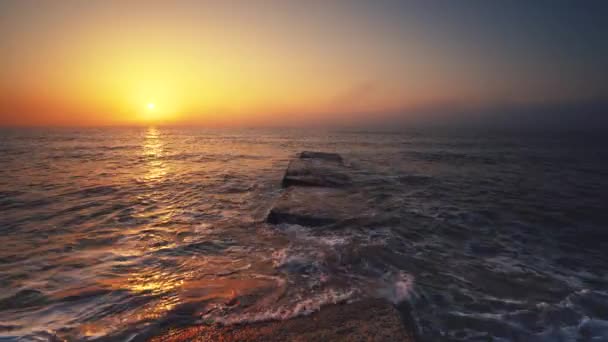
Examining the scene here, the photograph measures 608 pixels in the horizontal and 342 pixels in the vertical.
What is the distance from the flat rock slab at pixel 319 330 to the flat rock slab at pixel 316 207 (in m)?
3.58

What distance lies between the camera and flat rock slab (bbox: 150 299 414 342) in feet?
9.34

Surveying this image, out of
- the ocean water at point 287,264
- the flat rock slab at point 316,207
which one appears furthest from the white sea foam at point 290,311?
the flat rock slab at point 316,207

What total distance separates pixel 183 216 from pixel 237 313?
17.3 feet

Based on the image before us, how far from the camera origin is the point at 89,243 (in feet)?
19.1

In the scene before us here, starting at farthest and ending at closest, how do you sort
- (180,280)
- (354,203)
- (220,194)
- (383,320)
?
(220,194), (354,203), (180,280), (383,320)

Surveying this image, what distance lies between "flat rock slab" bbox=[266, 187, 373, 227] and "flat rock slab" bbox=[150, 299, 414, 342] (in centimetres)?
358

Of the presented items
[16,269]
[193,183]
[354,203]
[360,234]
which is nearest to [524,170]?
[354,203]

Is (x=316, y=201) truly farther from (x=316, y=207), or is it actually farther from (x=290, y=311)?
(x=290, y=311)

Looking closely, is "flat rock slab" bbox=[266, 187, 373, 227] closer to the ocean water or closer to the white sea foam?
the ocean water

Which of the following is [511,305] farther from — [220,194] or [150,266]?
[220,194]

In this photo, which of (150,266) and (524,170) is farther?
(524,170)

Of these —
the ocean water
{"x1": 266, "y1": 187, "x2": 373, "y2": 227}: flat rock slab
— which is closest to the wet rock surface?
{"x1": 266, "y1": 187, "x2": 373, "y2": 227}: flat rock slab

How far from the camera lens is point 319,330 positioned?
9.74ft

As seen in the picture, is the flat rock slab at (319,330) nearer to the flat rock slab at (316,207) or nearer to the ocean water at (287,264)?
the ocean water at (287,264)
